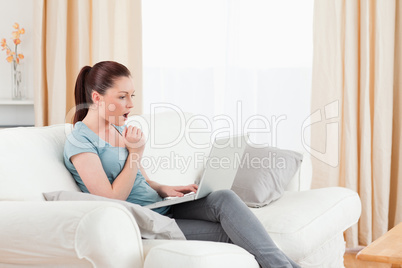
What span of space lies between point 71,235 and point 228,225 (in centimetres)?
65

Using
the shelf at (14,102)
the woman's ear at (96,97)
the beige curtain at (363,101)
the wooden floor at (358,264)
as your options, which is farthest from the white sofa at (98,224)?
the shelf at (14,102)

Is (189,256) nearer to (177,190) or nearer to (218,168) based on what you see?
(218,168)

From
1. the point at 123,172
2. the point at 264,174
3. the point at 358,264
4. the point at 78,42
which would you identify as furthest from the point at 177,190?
the point at 78,42

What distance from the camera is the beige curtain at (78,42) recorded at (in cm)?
405

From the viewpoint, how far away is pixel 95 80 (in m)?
2.42

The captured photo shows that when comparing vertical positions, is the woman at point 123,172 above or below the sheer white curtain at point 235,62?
below

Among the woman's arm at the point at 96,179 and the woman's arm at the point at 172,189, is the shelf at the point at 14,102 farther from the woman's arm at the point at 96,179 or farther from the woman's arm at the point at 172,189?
the woman's arm at the point at 96,179

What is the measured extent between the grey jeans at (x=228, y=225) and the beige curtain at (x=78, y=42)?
6.02 ft

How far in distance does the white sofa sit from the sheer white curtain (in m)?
1.23

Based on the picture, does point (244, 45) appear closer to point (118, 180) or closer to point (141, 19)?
point (141, 19)

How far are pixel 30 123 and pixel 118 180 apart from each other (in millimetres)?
2236

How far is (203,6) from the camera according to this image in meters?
4.18

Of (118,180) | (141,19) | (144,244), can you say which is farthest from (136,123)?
(141,19)

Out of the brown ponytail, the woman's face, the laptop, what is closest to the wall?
the brown ponytail
